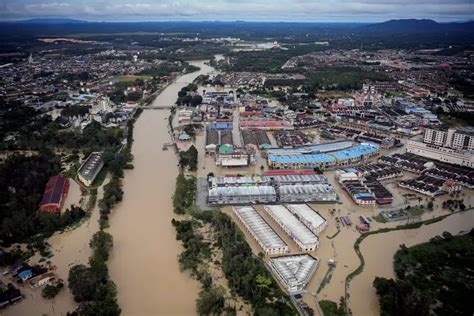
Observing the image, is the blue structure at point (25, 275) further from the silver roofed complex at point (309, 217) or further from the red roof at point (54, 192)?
the silver roofed complex at point (309, 217)

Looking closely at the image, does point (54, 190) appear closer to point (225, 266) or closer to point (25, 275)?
point (25, 275)

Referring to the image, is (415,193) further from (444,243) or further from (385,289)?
(385,289)

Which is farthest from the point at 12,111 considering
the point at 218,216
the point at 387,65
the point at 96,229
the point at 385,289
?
the point at 387,65

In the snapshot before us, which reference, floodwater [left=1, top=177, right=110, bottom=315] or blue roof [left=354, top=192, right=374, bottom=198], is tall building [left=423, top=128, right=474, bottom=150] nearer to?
blue roof [left=354, top=192, right=374, bottom=198]

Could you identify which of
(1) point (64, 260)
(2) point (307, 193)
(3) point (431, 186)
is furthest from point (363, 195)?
(1) point (64, 260)

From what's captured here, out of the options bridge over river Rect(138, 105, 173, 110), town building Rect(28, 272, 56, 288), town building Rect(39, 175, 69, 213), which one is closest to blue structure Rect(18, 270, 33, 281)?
town building Rect(28, 272, 56, 288)
